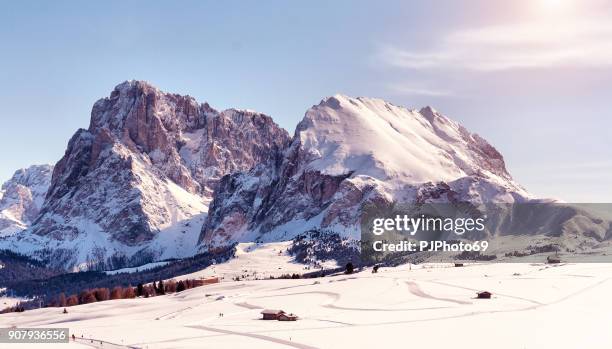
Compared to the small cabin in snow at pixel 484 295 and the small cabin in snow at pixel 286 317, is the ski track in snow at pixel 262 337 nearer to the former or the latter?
the small cabin in snow at pixel 286 317

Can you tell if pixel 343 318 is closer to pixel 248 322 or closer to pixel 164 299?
pixel 248 322

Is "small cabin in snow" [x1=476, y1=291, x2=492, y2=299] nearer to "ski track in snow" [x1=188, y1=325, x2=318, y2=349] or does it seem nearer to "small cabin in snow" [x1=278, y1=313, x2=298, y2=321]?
"small cabin in snow" [x1=278, y1=313, x2=298, y2=321]

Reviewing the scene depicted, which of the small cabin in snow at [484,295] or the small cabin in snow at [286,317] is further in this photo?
the small cabin in snow at [484,295]

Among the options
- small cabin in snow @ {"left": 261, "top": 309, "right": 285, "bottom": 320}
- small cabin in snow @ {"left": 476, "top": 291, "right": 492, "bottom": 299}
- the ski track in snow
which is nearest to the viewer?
the ski track in snow

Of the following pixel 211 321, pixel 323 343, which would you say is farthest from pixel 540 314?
pixel 211 321

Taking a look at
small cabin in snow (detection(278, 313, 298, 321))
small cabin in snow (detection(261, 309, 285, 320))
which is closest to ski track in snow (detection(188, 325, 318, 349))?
small cabin in snow (detection(261, 309, 285, 320))

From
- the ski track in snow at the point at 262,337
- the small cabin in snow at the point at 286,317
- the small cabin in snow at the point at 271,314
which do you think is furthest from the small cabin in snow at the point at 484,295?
the ski track in snow at the point at 262,337

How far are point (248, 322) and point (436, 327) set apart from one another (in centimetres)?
2931

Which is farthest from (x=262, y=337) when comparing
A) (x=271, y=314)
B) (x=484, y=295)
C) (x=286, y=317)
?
(x=484, y=295)

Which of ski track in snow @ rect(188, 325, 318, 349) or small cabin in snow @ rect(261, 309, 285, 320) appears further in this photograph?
small cabin in snow @ rect(261, 309, 285, 320)

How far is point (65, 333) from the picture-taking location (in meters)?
105

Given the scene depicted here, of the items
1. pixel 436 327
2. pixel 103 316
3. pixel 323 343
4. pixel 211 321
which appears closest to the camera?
pixel 323 343

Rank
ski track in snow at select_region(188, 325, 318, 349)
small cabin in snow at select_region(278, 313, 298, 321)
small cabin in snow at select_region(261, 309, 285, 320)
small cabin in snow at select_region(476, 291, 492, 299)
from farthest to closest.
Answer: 1. small cabin in snow at select_region(476, 291, 492, 299)
2. small cabin in snow at select_region(261, 309, 285, 320)
3. small cabin in snow at select_region(278, 313, 298, 321)
4. ski track in snow at select_region(188, 325, 318, 349)

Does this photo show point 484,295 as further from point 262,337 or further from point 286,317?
point 262,337
